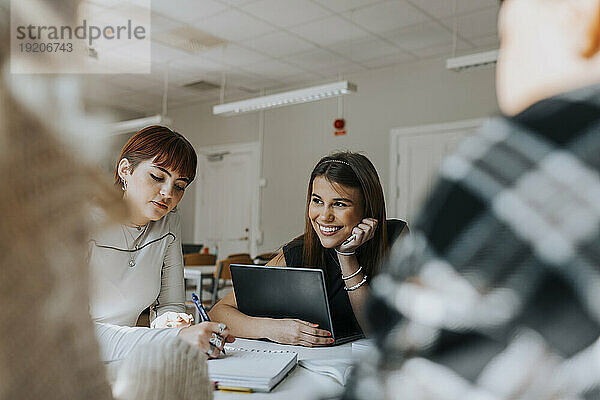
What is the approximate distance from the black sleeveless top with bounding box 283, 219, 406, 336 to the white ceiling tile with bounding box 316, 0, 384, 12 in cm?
265

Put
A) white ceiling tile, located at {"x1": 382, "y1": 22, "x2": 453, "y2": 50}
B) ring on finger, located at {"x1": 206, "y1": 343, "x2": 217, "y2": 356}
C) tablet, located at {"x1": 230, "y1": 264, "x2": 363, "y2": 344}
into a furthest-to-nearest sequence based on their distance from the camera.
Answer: white ceiling tile, located at {"x1": 382, "y1": 22, "x2": 453, "y2": 50}, tablet, located at {"x1": 230, "y1": 264, "x2": 363, "y2": 344}, ring on finger, located at {"x1": 206, "y1": 343, "x2": 217, "y2": 356}

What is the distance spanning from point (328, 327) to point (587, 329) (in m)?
1.42

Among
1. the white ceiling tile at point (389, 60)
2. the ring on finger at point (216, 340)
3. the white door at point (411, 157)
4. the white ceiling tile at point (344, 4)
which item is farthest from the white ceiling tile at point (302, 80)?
the ring on finger at point (216, 340)

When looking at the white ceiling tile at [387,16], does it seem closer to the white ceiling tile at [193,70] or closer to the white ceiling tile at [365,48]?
the white ceiling tile at [365,48]

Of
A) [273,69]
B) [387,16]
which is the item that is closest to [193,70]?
[273,69]

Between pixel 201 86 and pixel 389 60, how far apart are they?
247cm

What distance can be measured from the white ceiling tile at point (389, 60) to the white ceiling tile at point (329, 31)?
74cm

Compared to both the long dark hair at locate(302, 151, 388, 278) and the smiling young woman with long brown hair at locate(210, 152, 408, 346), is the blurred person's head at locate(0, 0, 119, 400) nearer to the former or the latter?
the smiling young woman with long brown hair at locate(210, 152, 408, 346)

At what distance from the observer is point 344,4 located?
4375 millimetres

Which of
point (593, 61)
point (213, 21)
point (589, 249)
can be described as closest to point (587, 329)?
point (589, 249)

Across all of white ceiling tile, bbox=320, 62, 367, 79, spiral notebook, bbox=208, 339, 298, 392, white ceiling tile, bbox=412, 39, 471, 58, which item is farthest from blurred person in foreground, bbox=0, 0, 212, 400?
white ceiling tile, bbox=320, 62, 367, 79

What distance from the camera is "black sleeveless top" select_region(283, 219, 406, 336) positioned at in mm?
1935

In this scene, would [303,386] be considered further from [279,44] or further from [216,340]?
[279,44]

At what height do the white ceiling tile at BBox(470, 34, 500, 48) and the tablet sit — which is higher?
the white ceiling tile at BBox(470, 34, 500, 48)
